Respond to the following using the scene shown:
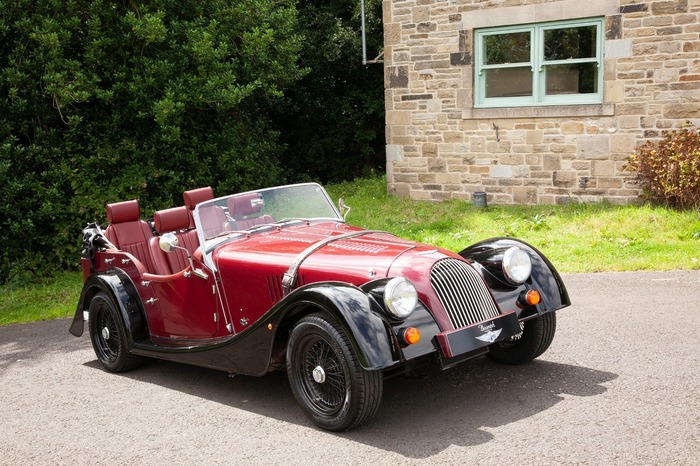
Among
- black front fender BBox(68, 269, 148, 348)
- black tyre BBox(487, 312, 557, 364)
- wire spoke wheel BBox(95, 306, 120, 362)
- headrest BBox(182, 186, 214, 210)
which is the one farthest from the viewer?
headrest BBox(182, 186, 214, 210)

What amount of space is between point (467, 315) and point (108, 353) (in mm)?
3371

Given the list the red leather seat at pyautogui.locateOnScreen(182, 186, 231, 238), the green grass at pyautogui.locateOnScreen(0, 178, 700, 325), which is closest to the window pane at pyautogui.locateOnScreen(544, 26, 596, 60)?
the green grass at pyautogui.locateOnScreen(0, 178, 700, 325)

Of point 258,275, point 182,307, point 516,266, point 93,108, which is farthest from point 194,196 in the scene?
point 93,108

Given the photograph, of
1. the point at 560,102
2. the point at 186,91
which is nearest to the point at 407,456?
the point at 186,91

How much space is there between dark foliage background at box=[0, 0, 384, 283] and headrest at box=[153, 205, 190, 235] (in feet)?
15.9

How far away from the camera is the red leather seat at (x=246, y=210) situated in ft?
21.5

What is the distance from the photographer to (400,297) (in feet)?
16.5

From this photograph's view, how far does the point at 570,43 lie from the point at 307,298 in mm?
9454

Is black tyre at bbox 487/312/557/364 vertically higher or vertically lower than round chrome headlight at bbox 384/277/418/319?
lower

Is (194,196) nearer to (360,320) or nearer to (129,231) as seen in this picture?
(129,231)

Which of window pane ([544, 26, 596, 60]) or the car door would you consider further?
window pane ([544, 26, 596, 60])

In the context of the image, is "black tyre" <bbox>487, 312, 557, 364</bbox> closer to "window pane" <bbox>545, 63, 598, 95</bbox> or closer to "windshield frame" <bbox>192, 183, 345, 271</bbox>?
"windshield frame" <bbox>192, 183, 345, 271</bbox>

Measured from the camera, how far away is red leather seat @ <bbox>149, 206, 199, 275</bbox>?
7.07m

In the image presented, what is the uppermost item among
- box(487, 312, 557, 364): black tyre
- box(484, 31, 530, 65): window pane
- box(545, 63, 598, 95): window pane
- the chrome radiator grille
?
box(484, 31, 530, 65): window pane
